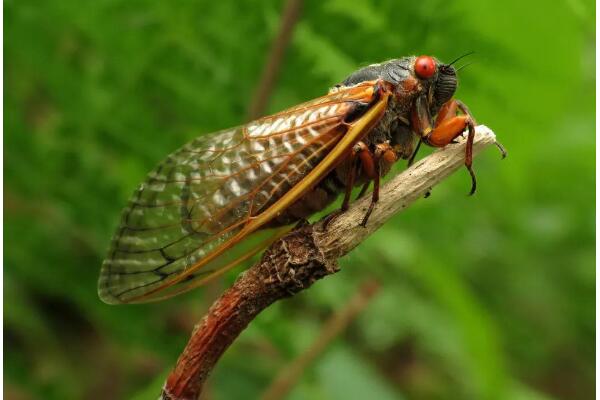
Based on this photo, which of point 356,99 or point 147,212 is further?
point 147,212

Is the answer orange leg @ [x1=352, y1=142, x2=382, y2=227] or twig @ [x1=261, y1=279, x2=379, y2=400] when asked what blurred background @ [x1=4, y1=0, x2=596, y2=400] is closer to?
twig @ [x1=261, y1=279, x2=379, y2=400]

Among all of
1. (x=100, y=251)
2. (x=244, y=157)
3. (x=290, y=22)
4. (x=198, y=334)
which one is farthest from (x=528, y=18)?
(x=100, y=251)

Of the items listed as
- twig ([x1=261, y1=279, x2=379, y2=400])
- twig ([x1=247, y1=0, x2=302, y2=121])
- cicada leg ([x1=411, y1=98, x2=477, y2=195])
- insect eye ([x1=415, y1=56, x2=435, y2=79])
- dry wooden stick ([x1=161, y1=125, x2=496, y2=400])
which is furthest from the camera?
twig ([x1=261, y1=279, x2=379, y2=400])

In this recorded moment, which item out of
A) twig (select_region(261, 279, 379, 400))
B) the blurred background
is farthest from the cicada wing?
twig (select_region(261, 279, 379, 400))

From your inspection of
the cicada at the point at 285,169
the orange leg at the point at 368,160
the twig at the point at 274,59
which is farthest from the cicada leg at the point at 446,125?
the twig at the point at 274,59

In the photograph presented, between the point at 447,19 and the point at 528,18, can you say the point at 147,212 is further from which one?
the point at 528,18

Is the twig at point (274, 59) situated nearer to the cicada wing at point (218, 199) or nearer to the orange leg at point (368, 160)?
the cicada wing at point (218, 199)
